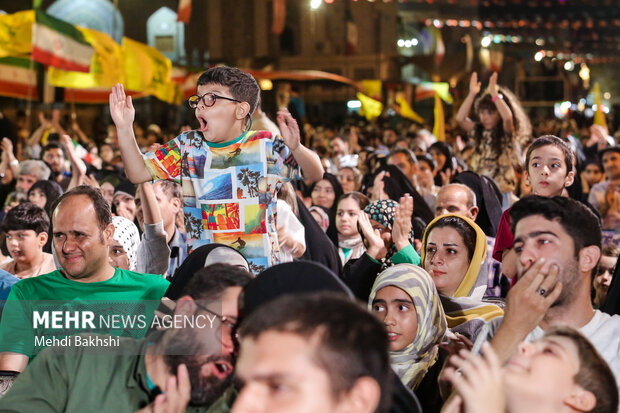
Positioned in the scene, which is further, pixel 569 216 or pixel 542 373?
pixel 569 216

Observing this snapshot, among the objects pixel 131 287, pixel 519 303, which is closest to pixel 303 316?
pixel 519 303

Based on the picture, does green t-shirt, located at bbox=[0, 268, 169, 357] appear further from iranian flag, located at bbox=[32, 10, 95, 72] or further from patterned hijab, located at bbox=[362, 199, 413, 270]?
iranian flag, located at bbox=[32, 10, 95, 72]

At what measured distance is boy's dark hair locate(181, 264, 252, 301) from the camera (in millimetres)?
2775

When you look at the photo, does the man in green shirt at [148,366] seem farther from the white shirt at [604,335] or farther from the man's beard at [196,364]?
the white shirt at [604,335]

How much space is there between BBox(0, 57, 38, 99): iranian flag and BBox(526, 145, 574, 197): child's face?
15222 mm

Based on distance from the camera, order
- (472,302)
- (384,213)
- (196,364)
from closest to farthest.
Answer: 1. (196,364)
2. (472,302)
3. (384,213)

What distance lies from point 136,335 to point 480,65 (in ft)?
139

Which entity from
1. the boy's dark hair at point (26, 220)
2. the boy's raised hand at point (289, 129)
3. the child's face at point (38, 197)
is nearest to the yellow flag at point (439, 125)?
the child's face at point (38, 197)

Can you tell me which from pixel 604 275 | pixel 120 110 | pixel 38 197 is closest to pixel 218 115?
pixel 120 110

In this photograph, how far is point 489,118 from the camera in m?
8.41

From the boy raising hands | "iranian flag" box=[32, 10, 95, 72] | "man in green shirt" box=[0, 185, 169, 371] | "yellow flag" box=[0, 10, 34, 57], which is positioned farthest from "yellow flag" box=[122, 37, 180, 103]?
"man in green shirt" box=[0, 185, 169, 371]

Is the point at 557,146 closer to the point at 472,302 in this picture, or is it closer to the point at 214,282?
the point at 472,302

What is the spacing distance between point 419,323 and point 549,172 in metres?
2.10

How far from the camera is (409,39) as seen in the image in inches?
1857
